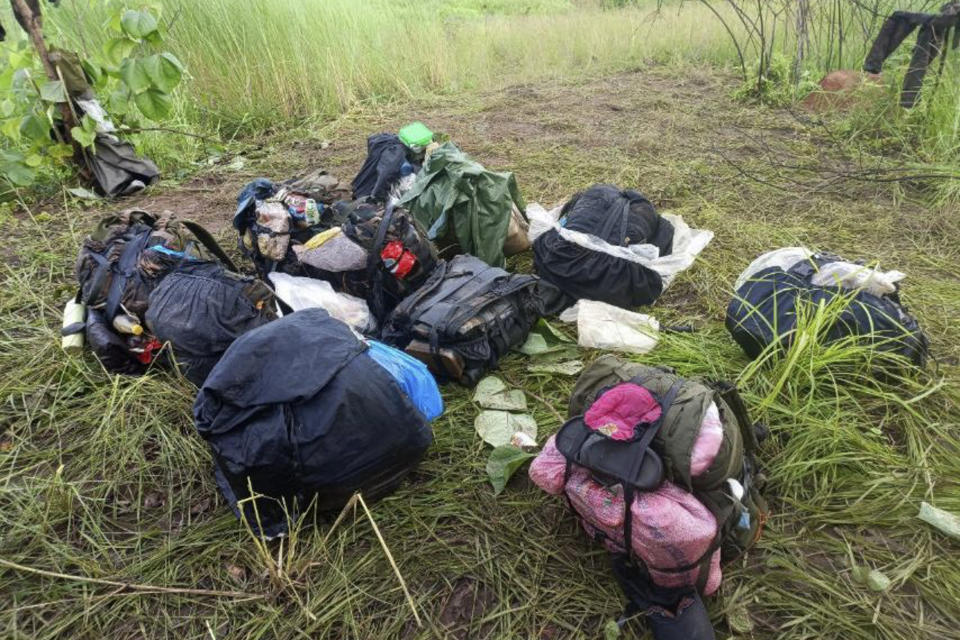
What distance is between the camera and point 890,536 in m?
1.67

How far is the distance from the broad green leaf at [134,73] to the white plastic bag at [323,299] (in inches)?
77.5

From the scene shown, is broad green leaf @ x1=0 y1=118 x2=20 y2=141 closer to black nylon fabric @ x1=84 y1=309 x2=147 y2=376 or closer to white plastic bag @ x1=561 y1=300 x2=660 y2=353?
A: black nylon fabric @ x1=84 y1=309 x2=147 y2=376

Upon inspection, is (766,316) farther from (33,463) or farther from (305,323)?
(33,463)

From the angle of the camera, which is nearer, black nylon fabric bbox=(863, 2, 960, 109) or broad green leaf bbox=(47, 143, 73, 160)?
broad green leaf bbox=(47, 143, 73, 160)

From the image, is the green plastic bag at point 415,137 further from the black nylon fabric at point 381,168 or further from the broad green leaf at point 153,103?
the broad green leaf at point 153,103

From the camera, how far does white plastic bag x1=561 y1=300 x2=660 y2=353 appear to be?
8.13ft

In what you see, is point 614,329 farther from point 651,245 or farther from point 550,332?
point 651,245

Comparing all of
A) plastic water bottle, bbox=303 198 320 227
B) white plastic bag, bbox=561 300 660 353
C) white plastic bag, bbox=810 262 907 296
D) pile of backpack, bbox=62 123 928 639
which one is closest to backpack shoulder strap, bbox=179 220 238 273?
pile of backpack, bbox=62 123 928 639

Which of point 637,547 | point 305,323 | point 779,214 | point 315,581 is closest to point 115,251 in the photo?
point 305,323

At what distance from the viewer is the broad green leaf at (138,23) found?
3.30 metres

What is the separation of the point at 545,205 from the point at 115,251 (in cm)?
252

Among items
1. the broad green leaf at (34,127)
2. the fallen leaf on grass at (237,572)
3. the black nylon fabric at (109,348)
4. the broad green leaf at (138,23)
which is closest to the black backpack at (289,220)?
the black nylon fabric at (109,348)

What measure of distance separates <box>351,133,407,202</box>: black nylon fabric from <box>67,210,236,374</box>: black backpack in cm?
107

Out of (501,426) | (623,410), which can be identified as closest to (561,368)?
(501,426)
